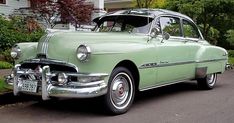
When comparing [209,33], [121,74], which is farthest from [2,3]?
[121,74]

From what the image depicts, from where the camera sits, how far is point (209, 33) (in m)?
19.8

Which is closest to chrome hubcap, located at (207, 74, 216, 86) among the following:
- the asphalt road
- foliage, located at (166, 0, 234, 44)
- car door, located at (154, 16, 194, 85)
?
the asphalt road

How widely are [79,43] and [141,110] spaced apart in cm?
157

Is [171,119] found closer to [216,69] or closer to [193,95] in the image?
[193,95]

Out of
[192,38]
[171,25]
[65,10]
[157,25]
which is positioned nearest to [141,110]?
[157,25]

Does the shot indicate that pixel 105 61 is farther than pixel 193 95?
No

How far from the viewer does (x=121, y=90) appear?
6.38m

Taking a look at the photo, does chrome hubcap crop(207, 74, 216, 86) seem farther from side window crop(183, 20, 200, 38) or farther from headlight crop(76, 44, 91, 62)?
headlight crop(76, 44, 91, 62)

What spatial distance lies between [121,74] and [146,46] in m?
0.81

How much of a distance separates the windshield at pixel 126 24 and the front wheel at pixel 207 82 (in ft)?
7.62

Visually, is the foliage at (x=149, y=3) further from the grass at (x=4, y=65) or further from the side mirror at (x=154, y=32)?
the side mirror at (x=154, y=32)

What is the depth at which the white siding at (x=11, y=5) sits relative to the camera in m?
16.1

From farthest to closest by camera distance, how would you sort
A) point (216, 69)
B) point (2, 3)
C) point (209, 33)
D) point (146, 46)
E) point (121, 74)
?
point (209, 33) < point (2, 3) < point (216, 69) < point (146, 46) < point (121, 74)

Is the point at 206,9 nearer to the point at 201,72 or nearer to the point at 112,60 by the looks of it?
the point at 201,72
